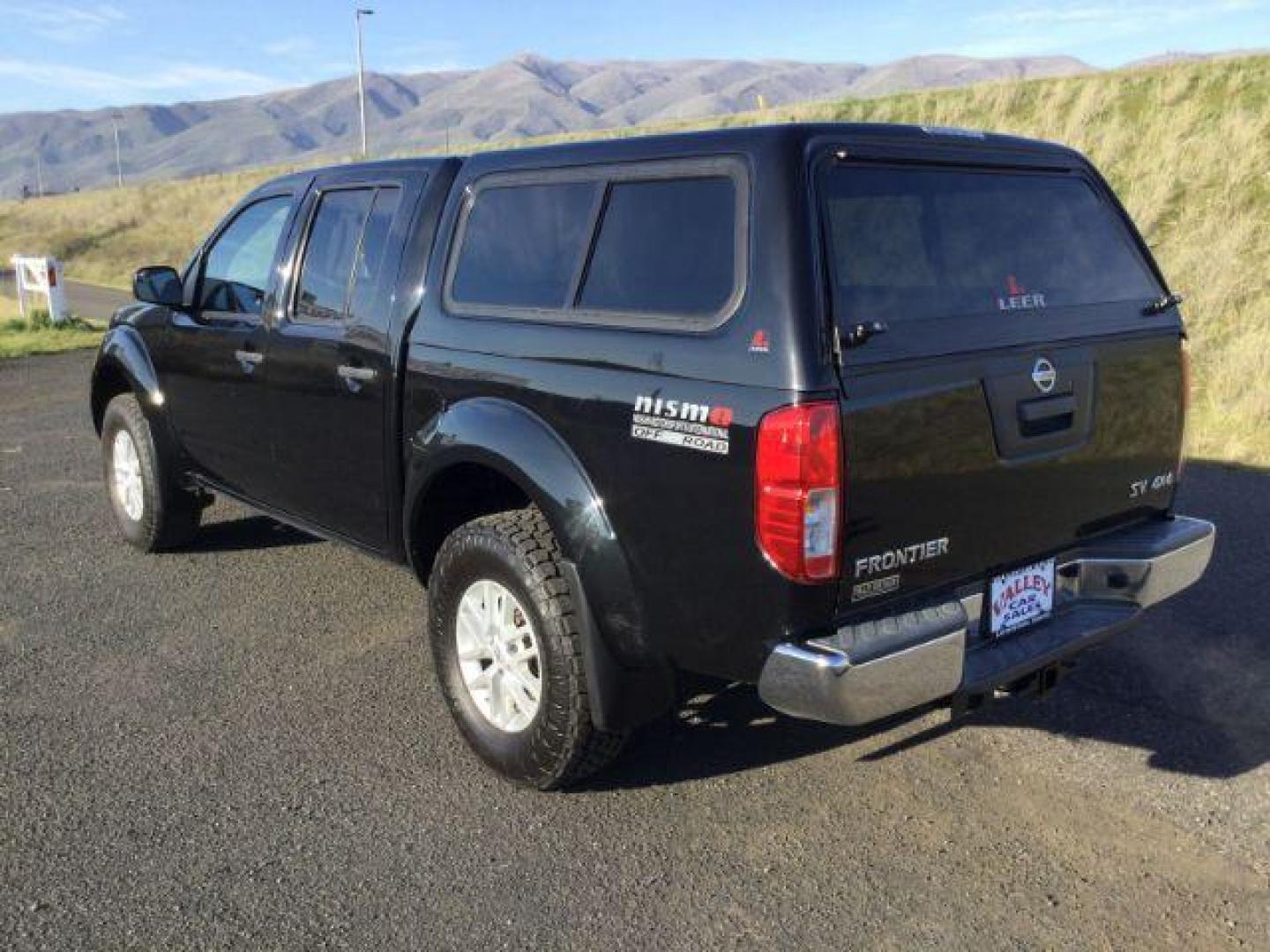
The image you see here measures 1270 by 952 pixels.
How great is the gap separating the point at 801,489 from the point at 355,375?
2.08 metres

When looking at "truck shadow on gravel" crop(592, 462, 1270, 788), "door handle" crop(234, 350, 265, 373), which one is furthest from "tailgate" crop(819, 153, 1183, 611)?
"door handle" crop(234, 350, 265, 373)

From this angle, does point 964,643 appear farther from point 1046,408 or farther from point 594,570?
point 594,570

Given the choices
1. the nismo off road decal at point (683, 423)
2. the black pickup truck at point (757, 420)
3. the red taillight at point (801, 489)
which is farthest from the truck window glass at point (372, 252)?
the red taillight at point (801, 489)

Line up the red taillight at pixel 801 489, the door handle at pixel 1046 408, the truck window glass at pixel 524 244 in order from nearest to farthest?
the red taillight at pixel 801 489 < the door handle at pixel 1046 408 < the truck window glass at pixel 524 244

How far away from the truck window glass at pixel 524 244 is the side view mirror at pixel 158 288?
1.99 metres

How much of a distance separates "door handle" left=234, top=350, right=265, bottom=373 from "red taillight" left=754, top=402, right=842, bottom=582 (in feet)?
8.96

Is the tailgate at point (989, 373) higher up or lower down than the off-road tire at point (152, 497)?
higher up

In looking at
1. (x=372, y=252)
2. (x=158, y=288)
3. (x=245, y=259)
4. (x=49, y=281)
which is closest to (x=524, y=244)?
(x=372, y=252)

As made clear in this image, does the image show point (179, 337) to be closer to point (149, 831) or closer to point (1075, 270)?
point (149, 831)

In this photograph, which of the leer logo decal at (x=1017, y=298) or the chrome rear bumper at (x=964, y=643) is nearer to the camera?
the chrome rear bumper at (x=964, y=643)

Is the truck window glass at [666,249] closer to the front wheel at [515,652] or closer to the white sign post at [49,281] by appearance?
the front wheel at [515,652]

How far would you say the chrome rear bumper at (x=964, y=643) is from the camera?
270 cm

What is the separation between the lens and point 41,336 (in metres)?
15.0

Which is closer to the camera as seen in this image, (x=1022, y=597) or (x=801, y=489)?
(x=801, y=489)
